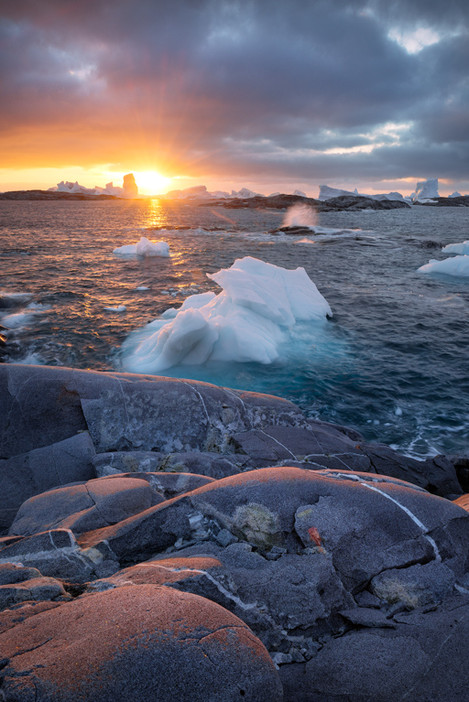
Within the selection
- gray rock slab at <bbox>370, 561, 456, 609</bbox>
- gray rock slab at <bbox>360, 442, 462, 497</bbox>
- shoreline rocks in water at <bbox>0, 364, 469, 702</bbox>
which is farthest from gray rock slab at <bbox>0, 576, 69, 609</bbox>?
gray rock slab at <bbox>360, 442, 462, 497</bbox>

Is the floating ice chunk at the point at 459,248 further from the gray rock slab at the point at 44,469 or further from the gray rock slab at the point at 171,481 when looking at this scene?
the gray rock slab at the point at 44,469

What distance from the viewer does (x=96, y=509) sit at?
13.2 ft

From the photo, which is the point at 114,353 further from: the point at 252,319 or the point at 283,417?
the point at 283,417

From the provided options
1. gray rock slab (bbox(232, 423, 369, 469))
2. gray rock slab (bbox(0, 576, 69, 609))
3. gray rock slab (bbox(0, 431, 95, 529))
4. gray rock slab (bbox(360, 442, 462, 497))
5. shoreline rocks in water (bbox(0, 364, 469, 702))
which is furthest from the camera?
gray rock slab (bbox(360, 442, 462, 497))

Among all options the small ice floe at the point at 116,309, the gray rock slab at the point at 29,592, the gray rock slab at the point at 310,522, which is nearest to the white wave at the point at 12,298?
the small ice floe at the point at 116,309

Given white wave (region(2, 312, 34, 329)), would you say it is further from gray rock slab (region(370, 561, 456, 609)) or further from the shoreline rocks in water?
gray rock slab (region(370, 561, 456, 609))

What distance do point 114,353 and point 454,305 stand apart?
A: 598 inches

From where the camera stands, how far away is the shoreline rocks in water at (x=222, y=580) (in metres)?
1.95

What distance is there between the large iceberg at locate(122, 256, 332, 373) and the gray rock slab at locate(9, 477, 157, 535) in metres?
6.20

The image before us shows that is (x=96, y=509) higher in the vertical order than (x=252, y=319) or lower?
lower

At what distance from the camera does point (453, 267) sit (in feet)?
76.0

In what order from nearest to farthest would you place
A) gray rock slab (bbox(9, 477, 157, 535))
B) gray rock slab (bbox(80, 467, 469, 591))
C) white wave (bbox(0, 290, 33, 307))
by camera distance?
gray rock slab (bbox(80, 467, 469, 591)) → gray rock slab (bbox(9, 477, 157, 535)) → white wave (bbox(0, 290, 33, 307))

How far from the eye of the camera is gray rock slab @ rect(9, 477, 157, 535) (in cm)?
395

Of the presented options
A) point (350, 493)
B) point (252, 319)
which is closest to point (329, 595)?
point (350, 493)
